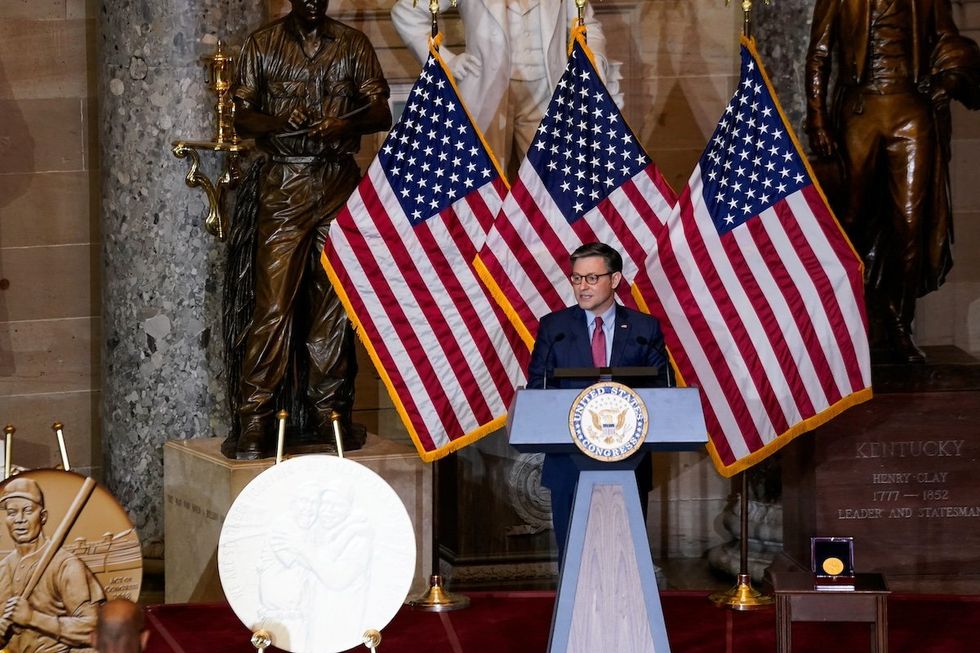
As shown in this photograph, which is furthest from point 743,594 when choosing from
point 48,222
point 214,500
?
point 48,222

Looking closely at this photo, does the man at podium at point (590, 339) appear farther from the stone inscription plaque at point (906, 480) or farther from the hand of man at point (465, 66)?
the hand of man at point (465, 66)

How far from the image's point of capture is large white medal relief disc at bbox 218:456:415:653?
5.38 metres

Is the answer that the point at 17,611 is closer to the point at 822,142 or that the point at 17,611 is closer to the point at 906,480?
the point at 906,480

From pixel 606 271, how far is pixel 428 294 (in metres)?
1.13

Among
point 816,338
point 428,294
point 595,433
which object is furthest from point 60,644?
point 816,338

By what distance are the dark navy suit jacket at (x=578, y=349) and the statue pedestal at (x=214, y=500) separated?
4.12 feet

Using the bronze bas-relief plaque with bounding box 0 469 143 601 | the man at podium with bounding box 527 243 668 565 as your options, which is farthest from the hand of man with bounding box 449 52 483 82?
the bronze bas-relief plaque with bounding box 0 469 143 601

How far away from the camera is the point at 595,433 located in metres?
5.12

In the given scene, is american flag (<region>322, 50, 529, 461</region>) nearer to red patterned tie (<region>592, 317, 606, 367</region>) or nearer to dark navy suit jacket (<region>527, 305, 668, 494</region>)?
dark navy suit jacket (<region>527, 305, 668, 494</region>)

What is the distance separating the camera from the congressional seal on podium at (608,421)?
16.7 ft

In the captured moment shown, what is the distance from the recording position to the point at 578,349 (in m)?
6.09

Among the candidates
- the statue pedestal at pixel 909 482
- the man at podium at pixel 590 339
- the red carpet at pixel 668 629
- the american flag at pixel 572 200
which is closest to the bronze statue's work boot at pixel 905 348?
the statue pedestal at pixel 909 482

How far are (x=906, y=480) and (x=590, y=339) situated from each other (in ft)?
7.03

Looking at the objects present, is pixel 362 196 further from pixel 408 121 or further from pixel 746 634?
pixel 746 634
